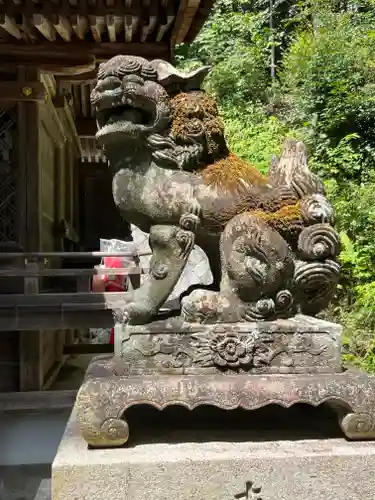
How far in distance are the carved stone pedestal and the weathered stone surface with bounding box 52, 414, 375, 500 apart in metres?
0.10

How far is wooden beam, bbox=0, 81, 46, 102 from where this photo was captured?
225 inches

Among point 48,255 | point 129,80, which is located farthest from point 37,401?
point 129,80

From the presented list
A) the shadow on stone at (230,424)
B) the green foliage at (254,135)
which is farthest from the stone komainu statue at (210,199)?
the green foliage at (254,135)

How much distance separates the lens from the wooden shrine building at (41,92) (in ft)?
16.2

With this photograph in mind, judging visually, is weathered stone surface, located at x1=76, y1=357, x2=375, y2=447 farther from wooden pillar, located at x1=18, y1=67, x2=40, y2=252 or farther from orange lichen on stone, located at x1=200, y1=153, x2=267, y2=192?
wooden pillar, located at x1=18, y1=67, x2=40, y2=252

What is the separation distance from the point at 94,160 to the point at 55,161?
4.92 m

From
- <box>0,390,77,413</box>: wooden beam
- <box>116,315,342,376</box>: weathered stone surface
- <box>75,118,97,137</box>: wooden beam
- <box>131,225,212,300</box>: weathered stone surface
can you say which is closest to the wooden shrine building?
<box>0,390,77,413</box>: wooden beam

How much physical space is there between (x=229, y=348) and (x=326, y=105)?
10.6 metres

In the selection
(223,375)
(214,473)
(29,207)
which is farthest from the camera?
(29,207)

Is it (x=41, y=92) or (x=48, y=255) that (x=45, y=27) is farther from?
(x=48, y=255)

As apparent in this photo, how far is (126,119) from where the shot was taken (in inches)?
89.7

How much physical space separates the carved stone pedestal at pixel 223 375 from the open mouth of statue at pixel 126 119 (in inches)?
29.2

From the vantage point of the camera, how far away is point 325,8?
14.7 m

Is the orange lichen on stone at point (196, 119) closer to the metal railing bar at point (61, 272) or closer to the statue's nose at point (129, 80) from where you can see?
the statue's nose at point (129, 80)
